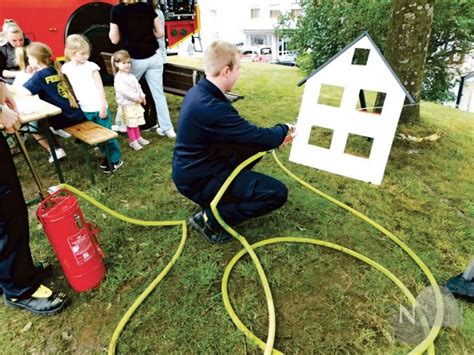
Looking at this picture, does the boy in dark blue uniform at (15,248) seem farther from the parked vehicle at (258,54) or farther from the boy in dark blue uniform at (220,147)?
the parked vehicle at (258,54)

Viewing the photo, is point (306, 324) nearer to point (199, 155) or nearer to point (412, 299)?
point (412, 299)

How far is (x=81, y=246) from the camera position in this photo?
2.28m

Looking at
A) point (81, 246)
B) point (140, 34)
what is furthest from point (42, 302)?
point (140, 34)

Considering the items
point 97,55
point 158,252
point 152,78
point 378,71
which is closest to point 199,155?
point 158,252

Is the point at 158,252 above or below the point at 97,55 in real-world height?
below

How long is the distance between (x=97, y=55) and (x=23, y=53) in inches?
117

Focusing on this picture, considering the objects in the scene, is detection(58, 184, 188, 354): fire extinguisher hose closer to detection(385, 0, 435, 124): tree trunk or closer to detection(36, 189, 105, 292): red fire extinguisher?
detection(36, 189, 105, 292): red fire extinguisher

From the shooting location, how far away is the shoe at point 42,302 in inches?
90.0

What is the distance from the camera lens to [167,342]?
2.12 meters

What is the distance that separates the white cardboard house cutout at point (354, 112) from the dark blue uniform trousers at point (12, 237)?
2.53 m

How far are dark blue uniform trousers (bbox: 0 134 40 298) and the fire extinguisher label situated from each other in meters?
0.30

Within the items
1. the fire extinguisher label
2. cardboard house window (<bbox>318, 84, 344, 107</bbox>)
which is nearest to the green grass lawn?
the fire extinguisher label

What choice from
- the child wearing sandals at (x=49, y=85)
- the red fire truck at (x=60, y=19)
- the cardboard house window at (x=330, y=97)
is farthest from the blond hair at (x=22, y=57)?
the cardboard house window at (x=330, y=97)

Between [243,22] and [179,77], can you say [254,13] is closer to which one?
[243,22]
